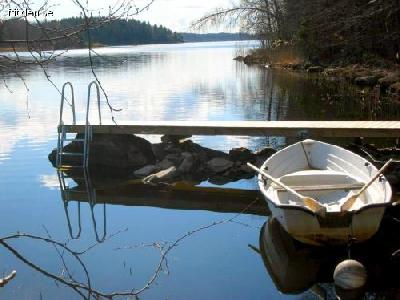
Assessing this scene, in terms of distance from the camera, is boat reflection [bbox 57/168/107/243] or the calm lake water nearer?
the calm lake water

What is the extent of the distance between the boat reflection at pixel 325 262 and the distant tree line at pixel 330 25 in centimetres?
1150

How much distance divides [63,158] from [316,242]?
21.0 feet

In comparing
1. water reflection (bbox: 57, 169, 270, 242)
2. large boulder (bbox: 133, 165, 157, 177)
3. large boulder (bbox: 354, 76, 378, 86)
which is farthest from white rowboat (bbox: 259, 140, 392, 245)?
large boulder (bbox: 354, 76, 378, 86)

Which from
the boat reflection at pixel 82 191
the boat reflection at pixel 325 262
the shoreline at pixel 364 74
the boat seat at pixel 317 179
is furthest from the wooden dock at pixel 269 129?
the shoreline at pixel 364 74

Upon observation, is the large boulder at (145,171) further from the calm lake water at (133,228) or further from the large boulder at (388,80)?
the large boulder at (388,80)

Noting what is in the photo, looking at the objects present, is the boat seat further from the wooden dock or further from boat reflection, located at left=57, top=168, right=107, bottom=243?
boat reflection, located at left=57, top=168, right=107, bottom=243

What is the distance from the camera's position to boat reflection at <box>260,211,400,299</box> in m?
5.25

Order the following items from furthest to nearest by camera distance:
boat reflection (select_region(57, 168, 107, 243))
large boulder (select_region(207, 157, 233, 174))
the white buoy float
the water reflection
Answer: large boulder (select_region(207, 157, 233, 174)) → the water reflection → boat reflection (select_region(57, 168, 107, 243)) → the white buoy float

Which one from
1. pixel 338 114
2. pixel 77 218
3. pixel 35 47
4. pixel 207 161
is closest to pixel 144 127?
pixel 207 161

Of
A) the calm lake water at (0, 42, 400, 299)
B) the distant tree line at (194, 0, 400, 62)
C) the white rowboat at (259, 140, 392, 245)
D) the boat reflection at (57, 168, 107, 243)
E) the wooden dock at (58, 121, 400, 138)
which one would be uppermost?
the distant tree line at (194, 0, 400, 62)

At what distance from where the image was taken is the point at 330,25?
65.4 ft

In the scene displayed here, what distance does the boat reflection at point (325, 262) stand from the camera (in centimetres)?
525

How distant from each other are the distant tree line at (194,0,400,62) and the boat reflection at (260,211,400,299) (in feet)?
37.7

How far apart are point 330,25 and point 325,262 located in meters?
15.5
